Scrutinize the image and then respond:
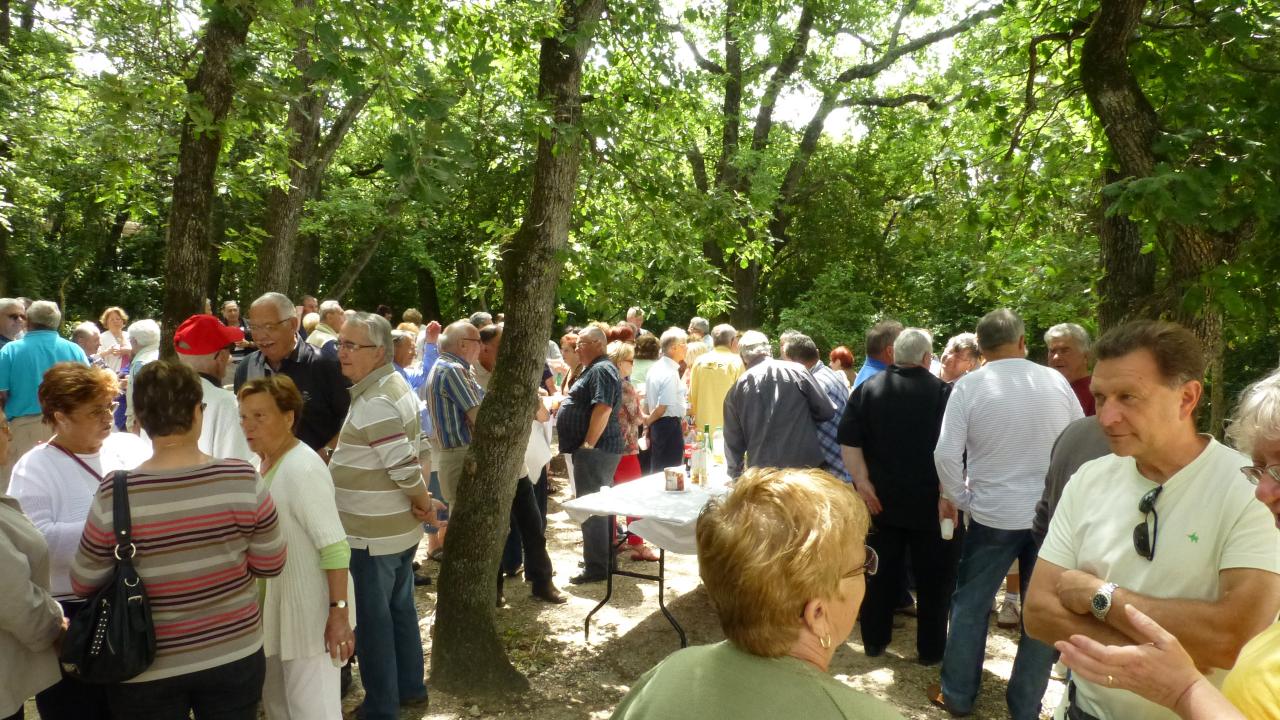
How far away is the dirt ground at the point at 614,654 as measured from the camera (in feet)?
14.9

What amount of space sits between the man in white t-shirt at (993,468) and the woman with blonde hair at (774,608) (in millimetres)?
3258

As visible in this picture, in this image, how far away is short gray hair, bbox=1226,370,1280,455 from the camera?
5.71ft

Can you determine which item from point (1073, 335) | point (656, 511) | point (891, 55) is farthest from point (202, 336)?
point (891, 55)

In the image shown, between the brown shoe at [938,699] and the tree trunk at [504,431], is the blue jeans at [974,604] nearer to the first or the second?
the brown shoe at [938,699]

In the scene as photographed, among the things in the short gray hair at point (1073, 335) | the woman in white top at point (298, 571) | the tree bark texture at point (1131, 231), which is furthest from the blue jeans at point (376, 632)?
the tree bark texture at point (1131, 231)

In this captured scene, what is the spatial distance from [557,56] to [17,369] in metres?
5.47

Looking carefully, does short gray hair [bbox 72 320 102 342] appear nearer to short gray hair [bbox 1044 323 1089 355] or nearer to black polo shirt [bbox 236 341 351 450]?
black polo shirt [bbox 236 341 351 450]

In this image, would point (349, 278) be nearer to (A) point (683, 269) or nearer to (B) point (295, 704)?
(A) point (683, 269)

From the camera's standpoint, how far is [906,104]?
57.6 ft

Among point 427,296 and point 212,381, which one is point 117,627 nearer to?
point 212,381

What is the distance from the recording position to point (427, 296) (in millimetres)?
28516

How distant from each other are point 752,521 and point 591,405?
16.2 feet

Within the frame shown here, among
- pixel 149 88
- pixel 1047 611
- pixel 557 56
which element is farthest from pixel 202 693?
pixel 149 88

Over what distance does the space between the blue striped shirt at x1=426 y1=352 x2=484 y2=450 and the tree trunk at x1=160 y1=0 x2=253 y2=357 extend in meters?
1.49
